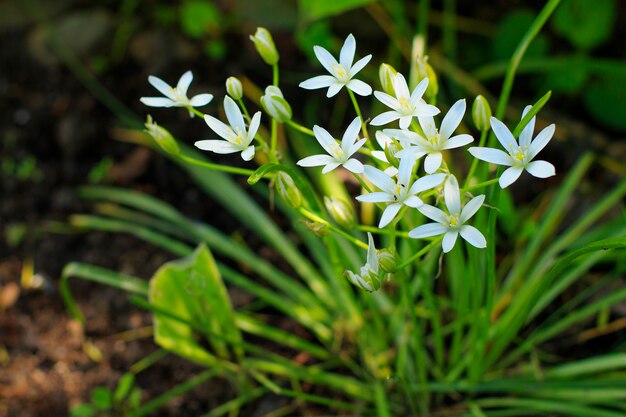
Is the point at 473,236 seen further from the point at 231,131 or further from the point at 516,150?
the point at 231,131

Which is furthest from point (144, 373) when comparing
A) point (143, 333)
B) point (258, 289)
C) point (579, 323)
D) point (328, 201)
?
point (579, 323)

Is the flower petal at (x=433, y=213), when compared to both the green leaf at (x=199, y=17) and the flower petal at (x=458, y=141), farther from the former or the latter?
the green leaf at (x=199, y=17)

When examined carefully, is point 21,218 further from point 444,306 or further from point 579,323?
point 579,323

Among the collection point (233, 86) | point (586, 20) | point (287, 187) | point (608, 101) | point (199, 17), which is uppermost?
point (586, 20)

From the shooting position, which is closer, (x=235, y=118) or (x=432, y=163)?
(x=432, y=163)

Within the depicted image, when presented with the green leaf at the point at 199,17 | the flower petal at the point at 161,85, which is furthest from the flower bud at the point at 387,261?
the green leaf at the point at 199,17

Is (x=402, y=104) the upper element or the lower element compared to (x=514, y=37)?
lower

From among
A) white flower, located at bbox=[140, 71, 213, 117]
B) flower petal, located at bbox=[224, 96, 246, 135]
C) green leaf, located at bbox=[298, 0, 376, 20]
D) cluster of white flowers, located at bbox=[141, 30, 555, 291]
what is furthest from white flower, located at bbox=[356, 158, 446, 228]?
green leaf, located at bbox=[298, 0, 376, 20]

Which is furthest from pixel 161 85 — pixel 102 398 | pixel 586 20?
pixel 586 20
